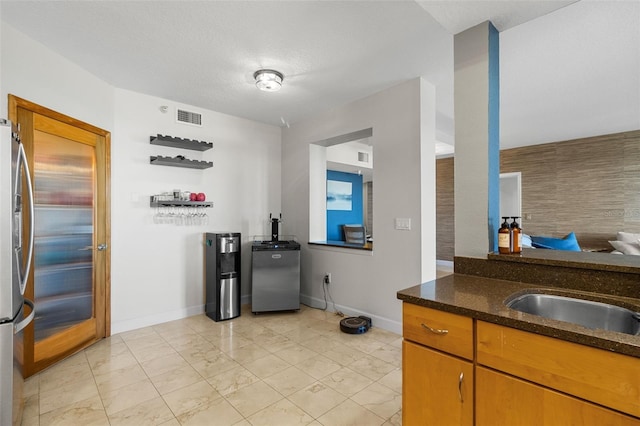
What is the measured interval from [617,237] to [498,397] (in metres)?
5.54

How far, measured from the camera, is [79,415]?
1.94 m

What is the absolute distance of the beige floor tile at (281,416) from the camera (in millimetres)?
1860

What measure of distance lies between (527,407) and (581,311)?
624mm

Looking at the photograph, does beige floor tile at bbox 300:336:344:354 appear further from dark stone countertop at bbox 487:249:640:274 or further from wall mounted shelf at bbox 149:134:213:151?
wall mounted shelf at bbox 149:134:213:151

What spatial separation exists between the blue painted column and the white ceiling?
0.50 feet

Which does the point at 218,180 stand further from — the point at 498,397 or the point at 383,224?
the point at 498,397

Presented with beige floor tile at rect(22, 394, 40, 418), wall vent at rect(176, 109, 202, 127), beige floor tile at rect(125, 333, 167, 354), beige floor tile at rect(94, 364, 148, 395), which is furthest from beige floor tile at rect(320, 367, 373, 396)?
wall vent at rect(176, 109, 202, 127)

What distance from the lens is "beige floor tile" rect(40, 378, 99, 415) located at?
80.4 inches

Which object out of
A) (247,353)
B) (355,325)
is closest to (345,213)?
(355,325)

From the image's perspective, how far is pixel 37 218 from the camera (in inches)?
98.9

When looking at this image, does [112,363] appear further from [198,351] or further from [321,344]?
[321,344]

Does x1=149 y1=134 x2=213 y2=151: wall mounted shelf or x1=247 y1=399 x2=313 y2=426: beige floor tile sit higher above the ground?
x1=149 y1=134 x2=213 y2=151: wall mounted shelf

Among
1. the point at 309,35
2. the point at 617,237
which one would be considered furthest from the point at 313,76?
the point at 617,237

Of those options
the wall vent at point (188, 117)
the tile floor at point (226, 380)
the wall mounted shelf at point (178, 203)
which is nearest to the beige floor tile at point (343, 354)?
the tile floor at point (226, 380)
